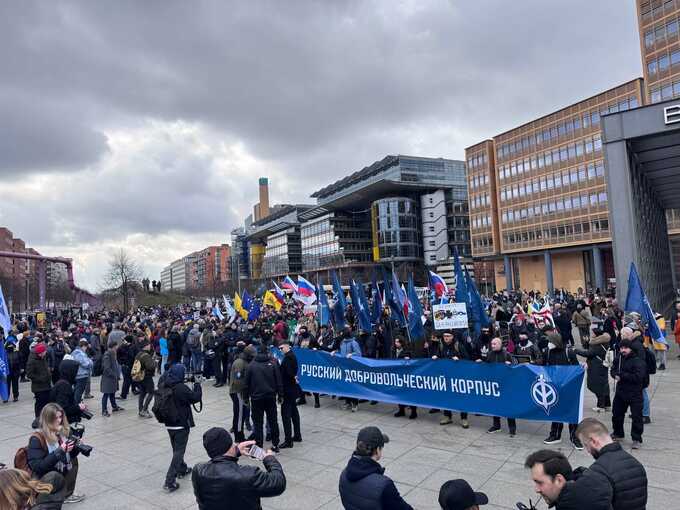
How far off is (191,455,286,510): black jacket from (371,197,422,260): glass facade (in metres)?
89.4

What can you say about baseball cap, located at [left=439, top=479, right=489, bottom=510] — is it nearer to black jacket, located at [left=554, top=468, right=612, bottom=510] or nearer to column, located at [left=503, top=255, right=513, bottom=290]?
black jacket, located at [left=554, top=468, right=612, bottom=510]

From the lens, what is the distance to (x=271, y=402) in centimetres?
784

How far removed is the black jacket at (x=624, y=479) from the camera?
3068 millimetres

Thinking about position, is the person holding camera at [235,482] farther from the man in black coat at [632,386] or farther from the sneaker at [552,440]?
the man in black coat at [632,386]

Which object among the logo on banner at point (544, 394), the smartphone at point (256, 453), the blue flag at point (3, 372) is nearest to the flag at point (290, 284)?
the blue flag at point (3, 372)

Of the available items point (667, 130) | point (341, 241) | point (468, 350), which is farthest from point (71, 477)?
point (341, 241)

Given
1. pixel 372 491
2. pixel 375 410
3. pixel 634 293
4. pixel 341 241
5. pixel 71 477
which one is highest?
pixel 341 241

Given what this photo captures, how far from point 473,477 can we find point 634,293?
25.1 feet

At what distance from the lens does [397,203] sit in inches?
3656

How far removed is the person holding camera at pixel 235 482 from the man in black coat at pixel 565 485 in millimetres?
1829

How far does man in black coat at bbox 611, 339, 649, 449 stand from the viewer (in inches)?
277

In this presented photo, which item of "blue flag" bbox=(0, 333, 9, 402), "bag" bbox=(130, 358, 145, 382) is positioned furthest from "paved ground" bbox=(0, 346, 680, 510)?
"blue flag" bbox=(0, 333, 9, 402)

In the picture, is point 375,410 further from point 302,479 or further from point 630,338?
point 630,338

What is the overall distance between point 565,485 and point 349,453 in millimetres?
5345
